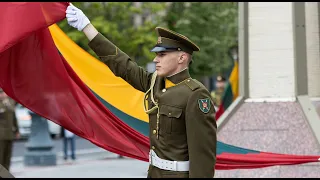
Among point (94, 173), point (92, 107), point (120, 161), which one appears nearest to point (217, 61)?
point (120, 161)

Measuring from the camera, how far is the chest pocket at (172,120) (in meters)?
3.94

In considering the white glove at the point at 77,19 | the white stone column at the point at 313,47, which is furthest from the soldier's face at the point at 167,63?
the white stone column at the point at 313,47

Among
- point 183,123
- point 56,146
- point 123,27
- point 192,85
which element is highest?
point 123,27

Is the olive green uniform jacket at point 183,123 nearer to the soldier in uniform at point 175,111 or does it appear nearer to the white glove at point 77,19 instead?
the soldier in uniform at point 175,111

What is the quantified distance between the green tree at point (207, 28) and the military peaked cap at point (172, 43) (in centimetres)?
1922

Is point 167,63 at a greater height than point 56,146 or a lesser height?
greater

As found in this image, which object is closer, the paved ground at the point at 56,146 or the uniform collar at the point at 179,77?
the uniform collar at the point at 179,77

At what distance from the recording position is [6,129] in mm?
10242

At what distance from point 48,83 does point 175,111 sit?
1.27 meters

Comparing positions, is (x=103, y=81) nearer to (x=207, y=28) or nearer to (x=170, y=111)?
(x=170, y=111)

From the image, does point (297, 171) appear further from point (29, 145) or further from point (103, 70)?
point (29, 145)

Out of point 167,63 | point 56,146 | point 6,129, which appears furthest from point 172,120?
point 56,146

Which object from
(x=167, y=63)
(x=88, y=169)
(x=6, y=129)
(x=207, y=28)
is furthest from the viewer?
(x=207, y=28)

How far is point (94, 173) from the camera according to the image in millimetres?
13242
